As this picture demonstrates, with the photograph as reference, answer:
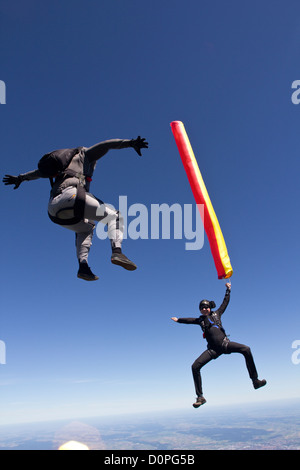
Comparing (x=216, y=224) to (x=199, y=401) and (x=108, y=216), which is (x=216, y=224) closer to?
(x=108, y=216)

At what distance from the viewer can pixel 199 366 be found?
6.07 meters

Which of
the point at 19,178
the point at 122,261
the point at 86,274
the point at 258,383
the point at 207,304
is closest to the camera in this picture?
the point at 122,261

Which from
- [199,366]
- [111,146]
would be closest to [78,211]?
[111,146]

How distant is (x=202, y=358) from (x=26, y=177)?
17.8ft

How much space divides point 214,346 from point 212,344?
0.06 m

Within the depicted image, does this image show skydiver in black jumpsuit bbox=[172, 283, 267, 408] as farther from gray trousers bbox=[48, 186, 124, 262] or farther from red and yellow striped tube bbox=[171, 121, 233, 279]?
gray trousers bbox=[48, 186, 124, 262]

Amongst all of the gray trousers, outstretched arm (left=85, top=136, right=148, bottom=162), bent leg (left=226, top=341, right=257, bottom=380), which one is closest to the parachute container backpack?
outstretched arm (left=85, top=136, right=148, bottom=162)

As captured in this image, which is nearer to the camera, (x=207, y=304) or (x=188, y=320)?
(x=207, y=304)

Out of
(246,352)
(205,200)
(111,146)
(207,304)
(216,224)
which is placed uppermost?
(205,200)

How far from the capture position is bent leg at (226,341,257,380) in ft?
18.5

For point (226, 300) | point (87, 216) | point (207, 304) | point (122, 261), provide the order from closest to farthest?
point (122, 261) → point (87, 216) → point (207, 304) → point (226, 300)
